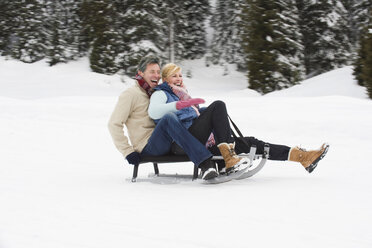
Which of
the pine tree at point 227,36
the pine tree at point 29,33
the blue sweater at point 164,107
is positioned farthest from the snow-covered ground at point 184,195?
the pine tree at point 227,36

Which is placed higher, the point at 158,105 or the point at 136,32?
the point at 136,32

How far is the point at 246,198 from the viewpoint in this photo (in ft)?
12.0

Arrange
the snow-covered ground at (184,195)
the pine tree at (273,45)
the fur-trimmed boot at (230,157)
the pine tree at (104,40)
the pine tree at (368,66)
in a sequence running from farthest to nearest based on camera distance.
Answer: the pine tree at (104,40), the pine tree at (273,45), the pine tree at (368,66), the fur-trimmed boot at (230,157), the snow-covered ground at (184,195)

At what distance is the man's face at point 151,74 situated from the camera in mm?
4582

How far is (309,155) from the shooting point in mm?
4297

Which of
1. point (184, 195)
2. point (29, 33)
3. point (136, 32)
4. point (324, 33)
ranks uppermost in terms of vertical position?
point (324, 33)

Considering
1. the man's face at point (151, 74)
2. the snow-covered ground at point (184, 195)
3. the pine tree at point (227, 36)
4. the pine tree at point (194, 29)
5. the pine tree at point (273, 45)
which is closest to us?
the snow-covered ground at point (184, 195)

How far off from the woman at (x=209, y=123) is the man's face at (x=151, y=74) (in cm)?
12

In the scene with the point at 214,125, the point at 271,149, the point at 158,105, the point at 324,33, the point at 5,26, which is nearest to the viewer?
the point at 214,125

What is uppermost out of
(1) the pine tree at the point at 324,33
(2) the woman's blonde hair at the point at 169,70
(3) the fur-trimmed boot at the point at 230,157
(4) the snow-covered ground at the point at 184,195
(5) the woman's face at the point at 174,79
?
(1) the pine tree at the point at 324,33

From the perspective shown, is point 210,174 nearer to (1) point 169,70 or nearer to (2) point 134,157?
(2) point 134,157

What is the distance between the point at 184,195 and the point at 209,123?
81 centimetres

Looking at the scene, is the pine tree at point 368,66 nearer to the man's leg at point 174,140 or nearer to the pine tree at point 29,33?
the man's leg at point 174,140

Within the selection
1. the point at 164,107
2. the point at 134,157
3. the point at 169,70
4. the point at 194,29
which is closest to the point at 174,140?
the point at 164,107
